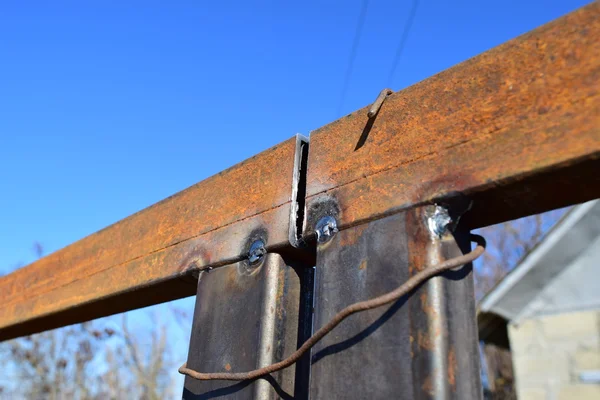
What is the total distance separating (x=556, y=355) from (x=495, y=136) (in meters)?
5.44

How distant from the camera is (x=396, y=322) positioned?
92 centimetres

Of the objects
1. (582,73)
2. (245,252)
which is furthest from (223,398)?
(582,73)

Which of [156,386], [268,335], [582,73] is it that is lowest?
[268,335]

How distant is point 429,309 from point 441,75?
0.46 metres

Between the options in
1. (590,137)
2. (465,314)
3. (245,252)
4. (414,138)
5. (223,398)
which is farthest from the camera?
(245,252)

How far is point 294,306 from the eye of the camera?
1.21 m

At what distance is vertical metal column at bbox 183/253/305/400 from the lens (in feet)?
3.72

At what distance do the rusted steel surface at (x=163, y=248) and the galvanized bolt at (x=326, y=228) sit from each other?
0.09 metres

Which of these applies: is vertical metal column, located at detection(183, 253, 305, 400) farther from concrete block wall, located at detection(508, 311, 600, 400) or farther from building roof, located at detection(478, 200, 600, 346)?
building roof, located at detection(478, 200, 600, 346)

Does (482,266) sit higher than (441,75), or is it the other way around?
(482,266)

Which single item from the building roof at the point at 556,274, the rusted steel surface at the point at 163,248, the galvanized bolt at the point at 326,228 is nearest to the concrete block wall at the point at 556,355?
the building roof at the point at 556,274

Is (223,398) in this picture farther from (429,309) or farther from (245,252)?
(429,309)

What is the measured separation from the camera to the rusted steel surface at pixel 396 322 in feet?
2.85

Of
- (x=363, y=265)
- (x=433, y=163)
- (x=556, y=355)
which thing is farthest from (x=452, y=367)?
(x=556, y=355)
